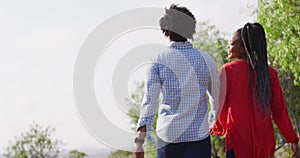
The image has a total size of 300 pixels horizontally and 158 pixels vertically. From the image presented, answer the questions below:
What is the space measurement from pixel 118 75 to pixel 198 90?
932mm

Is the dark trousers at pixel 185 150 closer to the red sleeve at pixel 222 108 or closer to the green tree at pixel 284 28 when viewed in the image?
the red sleeve at pixel 222 108

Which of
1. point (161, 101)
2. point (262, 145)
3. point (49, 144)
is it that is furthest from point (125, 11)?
point (49, 144)

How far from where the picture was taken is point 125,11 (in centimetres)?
479

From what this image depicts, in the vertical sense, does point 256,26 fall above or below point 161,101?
above

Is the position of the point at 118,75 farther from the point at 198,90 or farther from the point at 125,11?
the point at 198,90

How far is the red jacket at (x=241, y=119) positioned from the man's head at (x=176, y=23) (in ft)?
1.32

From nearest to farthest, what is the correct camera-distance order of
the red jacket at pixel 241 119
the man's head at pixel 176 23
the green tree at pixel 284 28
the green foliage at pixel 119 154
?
the man's head at pixel 176 23, the red jacket at pixel 241 119, the green tree at pixel 284 28, the green foliage at pixel 119 154

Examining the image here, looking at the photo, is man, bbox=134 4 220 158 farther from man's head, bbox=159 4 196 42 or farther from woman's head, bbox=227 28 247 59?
woman's head, bbox=227 28 247 59

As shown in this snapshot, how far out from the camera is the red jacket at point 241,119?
427cm

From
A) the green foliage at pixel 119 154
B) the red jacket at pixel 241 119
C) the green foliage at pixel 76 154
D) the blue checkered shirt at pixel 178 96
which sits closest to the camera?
the blue checkered shirt at pixel 178 96

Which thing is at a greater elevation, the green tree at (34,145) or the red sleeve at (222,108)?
the green tree at (34,145)

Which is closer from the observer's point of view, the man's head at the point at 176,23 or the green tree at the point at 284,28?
the man's head at the point at 176,23

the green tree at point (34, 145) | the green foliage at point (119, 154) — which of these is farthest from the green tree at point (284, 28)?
the green foliage at point (119, 154)

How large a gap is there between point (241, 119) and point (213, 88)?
297 mm
